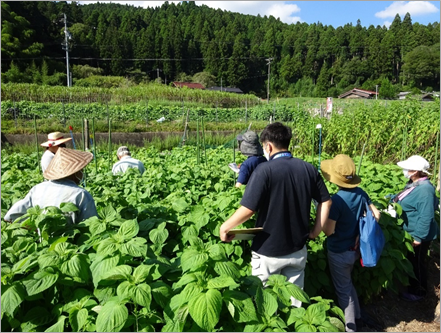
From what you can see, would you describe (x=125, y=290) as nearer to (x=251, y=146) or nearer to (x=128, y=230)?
(x=128, y=230)

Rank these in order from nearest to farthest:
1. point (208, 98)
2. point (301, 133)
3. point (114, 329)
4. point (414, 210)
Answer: point (114, 329), point (414, 210), point (301, 133), point (208, 98)

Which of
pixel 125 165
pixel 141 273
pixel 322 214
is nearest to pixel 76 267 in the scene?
pixel 141 273

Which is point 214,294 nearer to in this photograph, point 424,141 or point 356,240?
point 356,240

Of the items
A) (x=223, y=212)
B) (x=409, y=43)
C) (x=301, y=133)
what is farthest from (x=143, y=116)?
(x=409, y=43)

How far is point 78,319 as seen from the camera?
147cm

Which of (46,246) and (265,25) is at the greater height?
(265,25)

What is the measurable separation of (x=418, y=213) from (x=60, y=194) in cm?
316

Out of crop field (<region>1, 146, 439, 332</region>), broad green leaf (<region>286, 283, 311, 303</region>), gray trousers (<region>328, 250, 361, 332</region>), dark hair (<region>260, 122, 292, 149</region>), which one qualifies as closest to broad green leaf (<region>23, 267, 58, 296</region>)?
crop field (<region>1, 146, 439, 332</region>)

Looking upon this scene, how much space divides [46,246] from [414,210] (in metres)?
3.18

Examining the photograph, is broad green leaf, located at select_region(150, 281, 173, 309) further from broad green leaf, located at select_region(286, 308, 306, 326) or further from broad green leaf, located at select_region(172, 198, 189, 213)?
broad green leaf, located at select_region(172, 198, 189, 213)

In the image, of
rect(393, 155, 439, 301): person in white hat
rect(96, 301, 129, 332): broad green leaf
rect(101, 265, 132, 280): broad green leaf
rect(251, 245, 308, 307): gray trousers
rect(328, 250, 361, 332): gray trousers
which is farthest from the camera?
rect(393, 155, 439, 301): person in white hat

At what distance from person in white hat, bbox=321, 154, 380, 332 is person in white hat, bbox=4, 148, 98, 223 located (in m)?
1.77

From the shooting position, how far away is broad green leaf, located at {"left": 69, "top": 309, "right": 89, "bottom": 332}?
1.46 meters

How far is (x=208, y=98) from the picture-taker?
30547 mm
